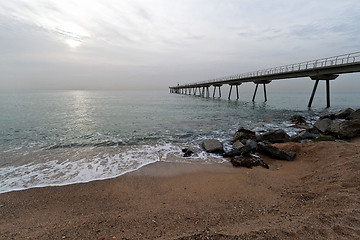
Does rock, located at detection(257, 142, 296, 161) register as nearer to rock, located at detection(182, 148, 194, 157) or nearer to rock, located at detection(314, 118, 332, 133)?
rock, located at detection(182, 148, 194, 157)

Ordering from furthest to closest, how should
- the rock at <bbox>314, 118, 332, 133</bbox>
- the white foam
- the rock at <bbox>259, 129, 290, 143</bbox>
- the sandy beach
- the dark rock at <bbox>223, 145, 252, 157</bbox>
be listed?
the rock at <bbox>314, 118, 332, 133</bbox>
the rock at <bbox>259, 129, 290, 143</bbox>
the dark rock at <bbox>223, 145, 252, 157</bbox>
the white foam
the sandy beach

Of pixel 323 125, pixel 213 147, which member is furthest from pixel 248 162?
pixel 323 125

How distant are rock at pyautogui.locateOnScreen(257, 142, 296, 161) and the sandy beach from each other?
1.45 ft

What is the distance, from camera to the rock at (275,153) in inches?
262

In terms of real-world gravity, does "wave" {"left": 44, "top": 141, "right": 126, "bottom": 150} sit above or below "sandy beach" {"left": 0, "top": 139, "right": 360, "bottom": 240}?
below

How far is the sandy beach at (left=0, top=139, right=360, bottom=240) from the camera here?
2775 millimetres

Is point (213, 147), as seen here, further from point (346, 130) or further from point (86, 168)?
point (346, 130)

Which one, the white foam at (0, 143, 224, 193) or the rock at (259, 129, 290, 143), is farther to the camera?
the rock at (259, 129, 290, 143)

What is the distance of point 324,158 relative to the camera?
19.6 feet

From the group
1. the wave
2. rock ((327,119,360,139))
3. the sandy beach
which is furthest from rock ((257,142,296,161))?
the wave

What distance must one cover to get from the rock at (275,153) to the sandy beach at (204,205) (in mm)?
443

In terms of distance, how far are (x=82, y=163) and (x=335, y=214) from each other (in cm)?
789

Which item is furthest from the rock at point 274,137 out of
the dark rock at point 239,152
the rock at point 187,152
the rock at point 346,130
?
the rock at point 187,152

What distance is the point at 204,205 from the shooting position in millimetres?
3883
